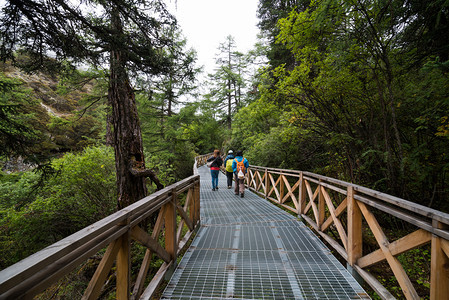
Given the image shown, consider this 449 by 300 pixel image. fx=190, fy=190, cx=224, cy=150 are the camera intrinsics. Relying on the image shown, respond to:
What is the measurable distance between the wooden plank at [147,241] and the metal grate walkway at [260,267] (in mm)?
314

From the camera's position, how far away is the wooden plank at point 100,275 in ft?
4.08

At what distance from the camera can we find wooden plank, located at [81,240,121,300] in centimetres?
124

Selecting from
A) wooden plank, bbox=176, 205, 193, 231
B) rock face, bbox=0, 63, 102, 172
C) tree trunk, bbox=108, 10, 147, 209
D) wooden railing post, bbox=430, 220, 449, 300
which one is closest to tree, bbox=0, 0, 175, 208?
tree trunk, bbox=108, 10, 147, 209

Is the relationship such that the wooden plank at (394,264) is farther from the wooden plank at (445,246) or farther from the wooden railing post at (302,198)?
the wooden railing post at (302,198)

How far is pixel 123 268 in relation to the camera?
5.35 feet

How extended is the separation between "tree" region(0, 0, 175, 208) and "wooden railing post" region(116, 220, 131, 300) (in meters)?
2.73

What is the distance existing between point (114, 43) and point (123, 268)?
315 cm

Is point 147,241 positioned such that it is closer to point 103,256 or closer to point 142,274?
point 142,274

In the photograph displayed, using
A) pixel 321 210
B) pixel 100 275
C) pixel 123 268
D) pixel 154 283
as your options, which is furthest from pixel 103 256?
pixel 321 210

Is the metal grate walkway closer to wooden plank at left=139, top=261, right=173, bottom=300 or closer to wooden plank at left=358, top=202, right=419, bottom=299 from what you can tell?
wooden plank at left=139, top=261, right=173, bottom=300

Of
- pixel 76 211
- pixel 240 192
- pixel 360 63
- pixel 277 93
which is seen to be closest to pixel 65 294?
pixel 76 211

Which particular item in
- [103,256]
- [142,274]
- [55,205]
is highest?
[103,256]

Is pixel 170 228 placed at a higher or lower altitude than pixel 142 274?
higher

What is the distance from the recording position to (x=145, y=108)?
12047 millimetres
